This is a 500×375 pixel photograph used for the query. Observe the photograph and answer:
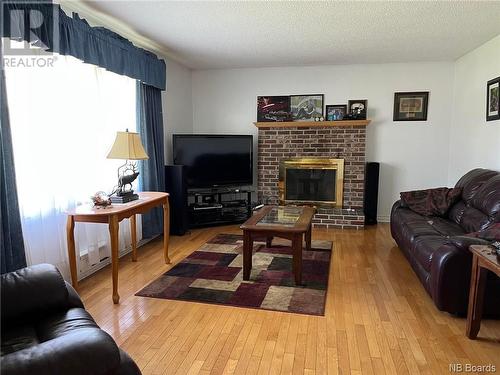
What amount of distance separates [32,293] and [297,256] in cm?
189

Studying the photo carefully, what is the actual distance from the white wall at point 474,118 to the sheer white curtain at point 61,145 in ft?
13.3

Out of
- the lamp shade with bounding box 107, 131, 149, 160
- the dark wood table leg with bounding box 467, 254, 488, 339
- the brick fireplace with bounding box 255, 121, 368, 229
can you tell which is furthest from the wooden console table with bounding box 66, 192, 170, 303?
the brick fireplace with bounding box 255, 121, 368, 229

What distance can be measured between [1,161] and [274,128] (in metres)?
3.75

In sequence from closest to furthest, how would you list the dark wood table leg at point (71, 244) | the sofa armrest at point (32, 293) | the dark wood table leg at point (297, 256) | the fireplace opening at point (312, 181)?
the sofa armrest at point (32, 293)
the dark wood table leg at point (71, 244)
the dark wood table leg at point (297, 256)
the fireplace opening at point (312, 181)

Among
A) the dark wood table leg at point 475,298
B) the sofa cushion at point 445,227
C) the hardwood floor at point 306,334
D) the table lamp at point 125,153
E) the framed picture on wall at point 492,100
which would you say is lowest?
the hardwood floor at point 306,334

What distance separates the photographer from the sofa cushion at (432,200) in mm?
3590

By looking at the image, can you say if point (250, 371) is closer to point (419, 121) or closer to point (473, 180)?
point (473, 180)

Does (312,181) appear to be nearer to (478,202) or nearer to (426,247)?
(478,202)

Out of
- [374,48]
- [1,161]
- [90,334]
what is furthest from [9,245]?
[374,48]

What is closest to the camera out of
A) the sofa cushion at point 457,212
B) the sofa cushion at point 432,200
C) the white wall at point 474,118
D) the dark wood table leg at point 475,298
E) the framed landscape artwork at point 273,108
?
the dark wood table leg at point 475,298

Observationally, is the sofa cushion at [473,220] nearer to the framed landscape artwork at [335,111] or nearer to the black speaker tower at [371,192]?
the black speaker tower at [371,192]

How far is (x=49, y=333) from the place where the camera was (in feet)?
4.60

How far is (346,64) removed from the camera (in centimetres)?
502

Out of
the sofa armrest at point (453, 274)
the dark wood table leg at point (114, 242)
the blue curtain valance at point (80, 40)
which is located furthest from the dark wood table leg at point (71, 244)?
the sofa armrest at point (453, 274)
